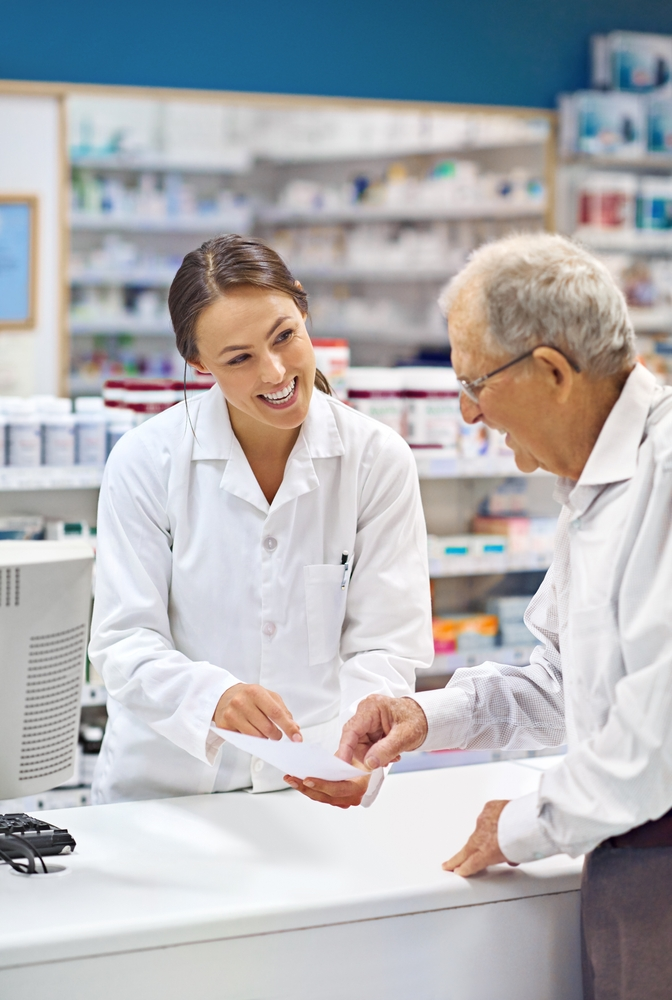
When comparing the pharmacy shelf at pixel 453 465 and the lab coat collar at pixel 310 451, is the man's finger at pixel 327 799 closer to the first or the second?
the lab coat collar at pixel 310 451

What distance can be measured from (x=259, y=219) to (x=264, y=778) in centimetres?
469

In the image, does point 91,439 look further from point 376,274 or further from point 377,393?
point 376,274

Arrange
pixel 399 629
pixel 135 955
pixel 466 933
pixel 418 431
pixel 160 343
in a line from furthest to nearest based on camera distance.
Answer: pixel 160 343, pixel 418 431, pixel 399 629, pixel 466 933, pixel 135 955

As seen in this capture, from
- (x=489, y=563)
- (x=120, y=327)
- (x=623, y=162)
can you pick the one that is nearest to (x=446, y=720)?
(x=489, y=563)

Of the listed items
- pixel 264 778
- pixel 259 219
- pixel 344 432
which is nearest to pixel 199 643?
pixel 264 778

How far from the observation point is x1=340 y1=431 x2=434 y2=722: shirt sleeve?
1.96 metres

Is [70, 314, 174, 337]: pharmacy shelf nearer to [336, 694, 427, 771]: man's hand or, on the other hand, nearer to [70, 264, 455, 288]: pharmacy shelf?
[70, 264, 455, 288]: pharmacy shelf

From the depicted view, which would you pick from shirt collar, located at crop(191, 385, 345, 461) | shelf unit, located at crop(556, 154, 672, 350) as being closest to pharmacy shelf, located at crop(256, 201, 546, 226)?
shelf unit, located at crop(556, 154, 672, 350)

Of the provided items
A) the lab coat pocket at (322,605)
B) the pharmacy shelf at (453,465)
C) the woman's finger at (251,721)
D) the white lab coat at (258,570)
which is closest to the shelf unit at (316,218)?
the pharmacy shelf at (453,465)

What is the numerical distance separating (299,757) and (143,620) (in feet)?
1.66

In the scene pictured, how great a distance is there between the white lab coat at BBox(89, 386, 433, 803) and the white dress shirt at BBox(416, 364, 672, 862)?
0.56 m

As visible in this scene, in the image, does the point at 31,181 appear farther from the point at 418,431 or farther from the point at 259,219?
the point at 418,431

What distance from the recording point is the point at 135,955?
1.44 metres

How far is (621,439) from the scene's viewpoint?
1.35 meters
